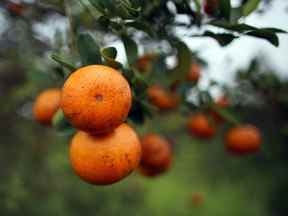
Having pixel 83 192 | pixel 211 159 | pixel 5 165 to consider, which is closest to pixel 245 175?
pixel 211 159

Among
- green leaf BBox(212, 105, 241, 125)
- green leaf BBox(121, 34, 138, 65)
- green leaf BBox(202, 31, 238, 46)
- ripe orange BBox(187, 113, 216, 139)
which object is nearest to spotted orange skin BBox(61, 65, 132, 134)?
green leaf BBox(121, 34, 138, 65)

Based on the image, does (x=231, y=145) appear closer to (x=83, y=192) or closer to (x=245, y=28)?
(x=245, y=28)

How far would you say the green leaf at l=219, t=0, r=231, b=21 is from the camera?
1228mm

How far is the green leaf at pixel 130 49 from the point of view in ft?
4.20

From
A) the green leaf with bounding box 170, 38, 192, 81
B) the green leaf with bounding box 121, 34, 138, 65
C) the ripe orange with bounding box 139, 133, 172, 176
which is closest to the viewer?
the green leaf with bounding box 121, 34, 138, 65

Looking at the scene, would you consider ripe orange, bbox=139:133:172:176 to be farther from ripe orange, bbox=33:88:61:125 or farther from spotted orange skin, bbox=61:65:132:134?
spotted orange skin, bbox=61:65:132:134

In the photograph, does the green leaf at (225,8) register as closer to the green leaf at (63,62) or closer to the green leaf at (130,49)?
the green leaf at (130,49)

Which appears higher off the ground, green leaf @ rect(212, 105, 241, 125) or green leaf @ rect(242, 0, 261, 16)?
green leaf @ rect(242, 0, 261, 16)

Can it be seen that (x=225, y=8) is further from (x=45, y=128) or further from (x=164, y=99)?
(x=45, y=128)

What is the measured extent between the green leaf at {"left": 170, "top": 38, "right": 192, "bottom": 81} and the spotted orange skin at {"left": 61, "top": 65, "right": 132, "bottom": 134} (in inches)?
14.6

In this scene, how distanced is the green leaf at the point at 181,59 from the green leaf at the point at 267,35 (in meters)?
0.25

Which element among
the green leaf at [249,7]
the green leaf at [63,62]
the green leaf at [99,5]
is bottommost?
the green leaf at [63,62]

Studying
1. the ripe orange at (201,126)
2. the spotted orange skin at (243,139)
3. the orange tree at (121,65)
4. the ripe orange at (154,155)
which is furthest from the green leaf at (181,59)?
the spotted orange skin at (243,139)

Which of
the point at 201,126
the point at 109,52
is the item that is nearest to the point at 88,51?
the point at 109,52
